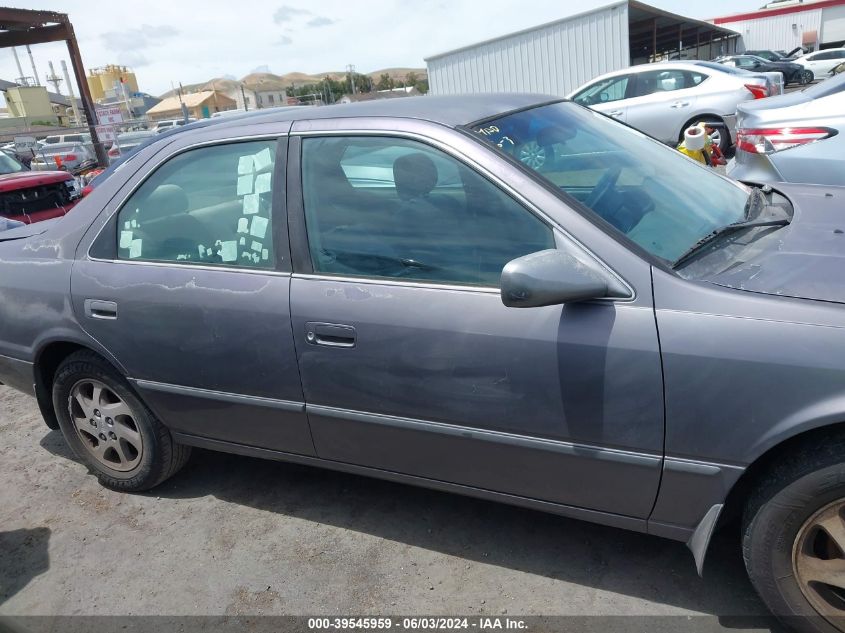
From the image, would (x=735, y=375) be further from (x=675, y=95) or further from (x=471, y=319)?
(x=675, y=95)

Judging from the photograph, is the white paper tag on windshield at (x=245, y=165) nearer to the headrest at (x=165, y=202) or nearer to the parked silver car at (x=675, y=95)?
the headrest at (x=165, y=202)

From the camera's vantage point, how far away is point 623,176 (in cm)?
263

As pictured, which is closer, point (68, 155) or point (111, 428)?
point (111, 428)

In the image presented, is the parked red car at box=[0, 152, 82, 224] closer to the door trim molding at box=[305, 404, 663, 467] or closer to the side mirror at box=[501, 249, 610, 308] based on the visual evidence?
the door trim molding at box=[305, 404, 663, 467]

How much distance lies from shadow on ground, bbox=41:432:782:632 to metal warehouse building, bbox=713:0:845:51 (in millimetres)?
53403

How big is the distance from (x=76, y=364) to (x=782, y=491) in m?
2.92

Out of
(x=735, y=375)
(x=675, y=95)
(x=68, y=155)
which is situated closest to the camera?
(x=735, y=375)

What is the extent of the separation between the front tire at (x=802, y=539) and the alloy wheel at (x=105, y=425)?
2.62 m

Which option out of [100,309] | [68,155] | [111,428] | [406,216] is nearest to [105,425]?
[111,428]

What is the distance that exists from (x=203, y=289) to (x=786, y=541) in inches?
86.9

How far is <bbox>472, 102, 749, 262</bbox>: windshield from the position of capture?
2.34 metres

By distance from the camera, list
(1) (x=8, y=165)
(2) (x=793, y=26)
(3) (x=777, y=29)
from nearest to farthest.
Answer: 1. (1) (x=8, y=165)
2. (2) (x=793, y=26)
3. (3) (x=777, y=29)

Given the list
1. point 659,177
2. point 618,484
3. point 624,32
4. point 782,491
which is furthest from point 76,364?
point 624,32

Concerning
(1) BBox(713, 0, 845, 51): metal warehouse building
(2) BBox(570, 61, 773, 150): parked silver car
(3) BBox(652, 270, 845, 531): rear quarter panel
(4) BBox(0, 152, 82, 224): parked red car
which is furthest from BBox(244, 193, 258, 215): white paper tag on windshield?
(1) BBox(713, 0, 845, 51): metal warehouse building
